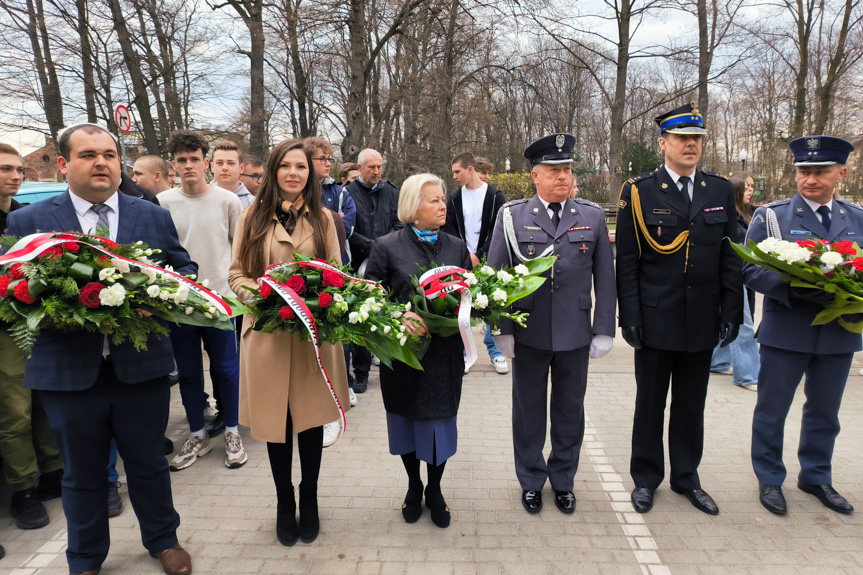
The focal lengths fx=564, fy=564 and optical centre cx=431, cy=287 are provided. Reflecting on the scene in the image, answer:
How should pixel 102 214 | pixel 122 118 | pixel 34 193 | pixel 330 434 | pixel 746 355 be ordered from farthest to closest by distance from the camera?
pixel 122 118 → pixel 746 355 → pixel 34 193 → pixel 330 434 → pixel 102 214

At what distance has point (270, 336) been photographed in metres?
3.05

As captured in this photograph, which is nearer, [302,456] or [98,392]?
[98,392]

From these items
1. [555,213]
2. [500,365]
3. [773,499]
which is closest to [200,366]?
[555,213]

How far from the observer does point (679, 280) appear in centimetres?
341

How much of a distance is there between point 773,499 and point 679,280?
4.91 feet

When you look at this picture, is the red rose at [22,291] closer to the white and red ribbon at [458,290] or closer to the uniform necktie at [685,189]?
the white and red ribbon at [458,290]

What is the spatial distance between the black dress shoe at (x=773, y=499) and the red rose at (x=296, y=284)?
312 cm

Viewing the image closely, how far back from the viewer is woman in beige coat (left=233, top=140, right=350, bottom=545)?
305 centimetres

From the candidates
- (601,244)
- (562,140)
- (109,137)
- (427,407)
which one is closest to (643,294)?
(601,244)

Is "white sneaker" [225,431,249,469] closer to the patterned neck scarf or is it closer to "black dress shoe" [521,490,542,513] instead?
"black dress shoe" [521,490,542,513]

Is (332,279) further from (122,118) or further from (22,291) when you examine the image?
(122,118)

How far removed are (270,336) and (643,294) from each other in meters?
2.24

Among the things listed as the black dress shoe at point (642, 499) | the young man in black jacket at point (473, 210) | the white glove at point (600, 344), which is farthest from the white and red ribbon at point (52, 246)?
the young man in black jacket at point (473, 210)

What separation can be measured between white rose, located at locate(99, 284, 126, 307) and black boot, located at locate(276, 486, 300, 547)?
1447 millimetres
